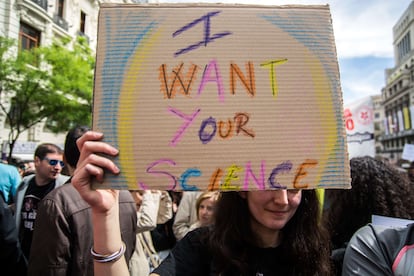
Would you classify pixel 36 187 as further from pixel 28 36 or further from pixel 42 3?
pixel 42 3

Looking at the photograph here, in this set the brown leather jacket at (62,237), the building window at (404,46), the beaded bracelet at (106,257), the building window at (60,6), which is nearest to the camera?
the beaded bracelet at (106,257)

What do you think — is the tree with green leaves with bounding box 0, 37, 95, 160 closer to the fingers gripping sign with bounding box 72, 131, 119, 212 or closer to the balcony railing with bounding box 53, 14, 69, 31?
the balcony railing with bounding box 53, 14, 69, 31

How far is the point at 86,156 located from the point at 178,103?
0.35 m

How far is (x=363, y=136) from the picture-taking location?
190 inches

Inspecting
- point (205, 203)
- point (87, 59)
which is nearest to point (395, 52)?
point (87, 59)

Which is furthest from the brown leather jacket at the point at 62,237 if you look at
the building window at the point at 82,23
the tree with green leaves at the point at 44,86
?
the building window at the point at 82,23

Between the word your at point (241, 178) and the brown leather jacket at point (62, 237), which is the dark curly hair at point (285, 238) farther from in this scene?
the brown leather jacket at point (62, 237)

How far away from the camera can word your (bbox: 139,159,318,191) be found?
42.4 inches

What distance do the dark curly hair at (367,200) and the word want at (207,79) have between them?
1203 mm

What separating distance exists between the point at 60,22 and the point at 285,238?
22077mm

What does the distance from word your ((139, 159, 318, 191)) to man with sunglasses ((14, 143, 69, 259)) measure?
2.17 meters

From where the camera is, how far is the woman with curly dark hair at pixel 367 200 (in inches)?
77.9

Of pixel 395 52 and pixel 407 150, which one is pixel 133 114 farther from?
pixel 395 52

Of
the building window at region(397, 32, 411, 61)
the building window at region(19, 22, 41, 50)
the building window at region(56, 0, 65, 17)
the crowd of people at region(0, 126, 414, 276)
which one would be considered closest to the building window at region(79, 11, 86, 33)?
the building window at region(56, 0, 65, 17)
